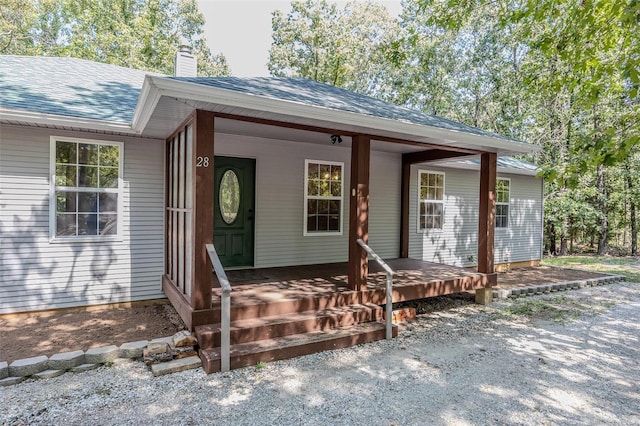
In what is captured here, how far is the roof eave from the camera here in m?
3.18

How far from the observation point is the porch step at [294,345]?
338cm

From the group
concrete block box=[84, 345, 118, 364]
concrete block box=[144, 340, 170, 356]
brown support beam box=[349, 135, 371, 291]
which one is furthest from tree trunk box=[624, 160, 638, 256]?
concrete block box=[84, 345, 118, 364]

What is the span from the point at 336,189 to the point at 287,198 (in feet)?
3.64

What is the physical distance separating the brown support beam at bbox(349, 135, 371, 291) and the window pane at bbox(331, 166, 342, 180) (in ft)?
7.15

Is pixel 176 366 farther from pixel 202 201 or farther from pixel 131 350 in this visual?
pixel 202 201

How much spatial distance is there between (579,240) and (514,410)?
62.3ft

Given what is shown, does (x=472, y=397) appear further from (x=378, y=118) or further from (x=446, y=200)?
(x=446, y=200)

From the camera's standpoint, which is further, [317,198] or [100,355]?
[317,198]

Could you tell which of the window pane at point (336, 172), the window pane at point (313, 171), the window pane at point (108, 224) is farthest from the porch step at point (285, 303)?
the window pane at point (336, 172)

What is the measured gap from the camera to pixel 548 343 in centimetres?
439

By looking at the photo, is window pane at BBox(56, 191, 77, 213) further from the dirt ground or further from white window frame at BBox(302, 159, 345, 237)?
white window frame at BBox(302, 159, 345, 237)

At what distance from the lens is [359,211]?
4734mm

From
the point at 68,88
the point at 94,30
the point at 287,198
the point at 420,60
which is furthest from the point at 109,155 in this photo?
the point at 94,30

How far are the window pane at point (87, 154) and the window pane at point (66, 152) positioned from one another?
7 cm
